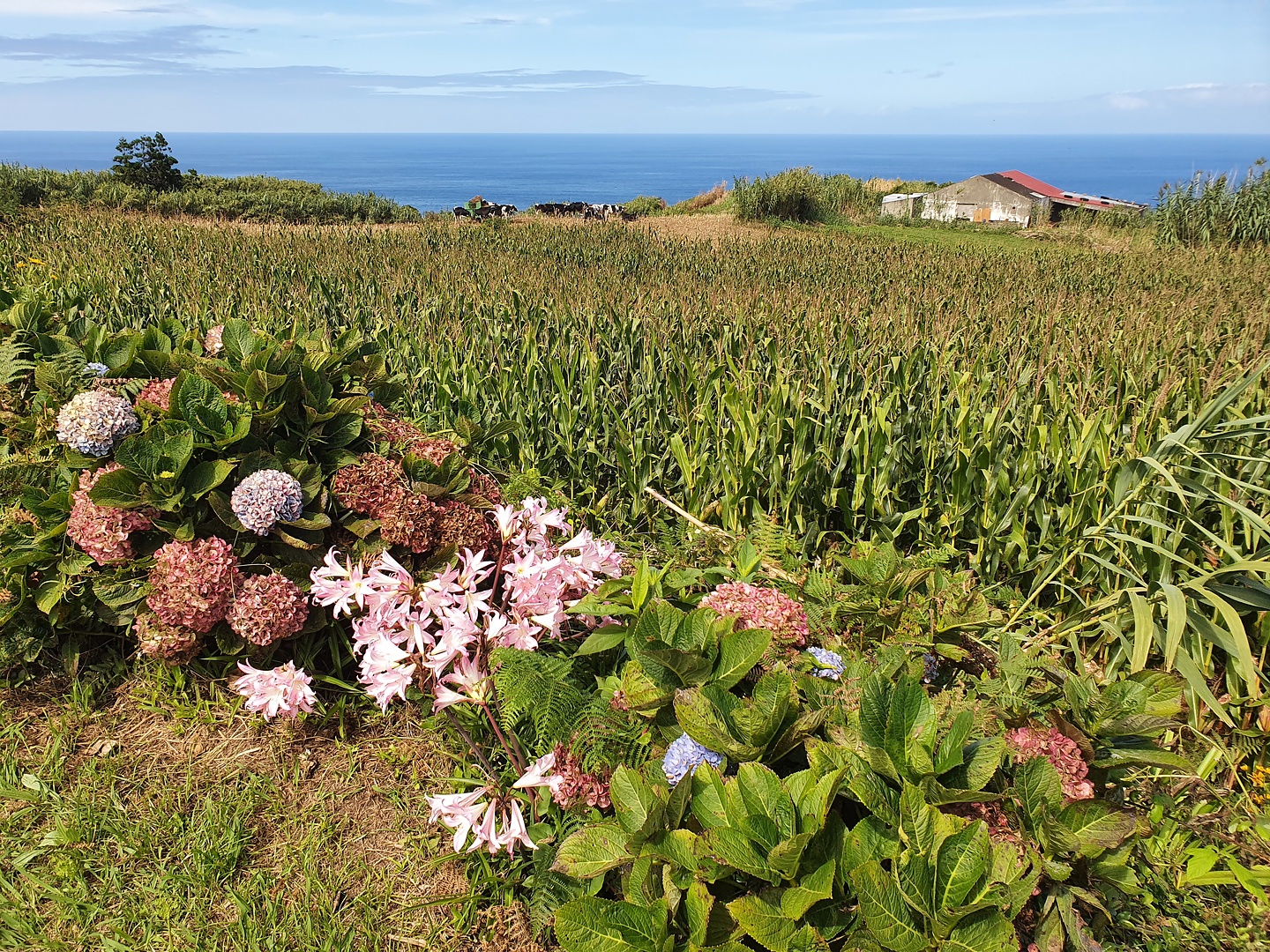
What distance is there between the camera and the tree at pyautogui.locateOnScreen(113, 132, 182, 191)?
18609mm

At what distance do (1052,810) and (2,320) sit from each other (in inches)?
158

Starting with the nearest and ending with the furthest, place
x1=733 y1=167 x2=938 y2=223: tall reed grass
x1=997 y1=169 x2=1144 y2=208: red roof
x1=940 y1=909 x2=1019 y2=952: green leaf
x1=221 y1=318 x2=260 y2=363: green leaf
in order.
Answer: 1. x1=940 y1=909 x2=1019 y2=952: green leaf
2. x1=221 y1=318 x2=260 y2=363: green leaf
3. x1=733 y1=167 x2=938 y2=223: tall reed grass
4. x1=997 y1=169 x2=1144 y2=208: red roof

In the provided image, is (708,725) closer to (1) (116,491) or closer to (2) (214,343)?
(1) (116,491)

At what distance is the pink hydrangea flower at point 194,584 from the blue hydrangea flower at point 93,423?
16.2 inches

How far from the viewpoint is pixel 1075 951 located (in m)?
1.42

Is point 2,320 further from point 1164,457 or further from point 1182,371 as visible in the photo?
point 1182,371

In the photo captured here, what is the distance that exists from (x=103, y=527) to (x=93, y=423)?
0.33 m

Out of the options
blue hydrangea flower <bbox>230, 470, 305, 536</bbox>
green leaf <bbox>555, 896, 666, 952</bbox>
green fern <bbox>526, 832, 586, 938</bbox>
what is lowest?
green fern <bbox>526, 832, 586, 938</bbox>

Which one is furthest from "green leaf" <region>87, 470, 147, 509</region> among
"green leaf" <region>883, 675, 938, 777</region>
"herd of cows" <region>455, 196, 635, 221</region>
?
"herd of cows" <region>455, 196, 635, 221</region>

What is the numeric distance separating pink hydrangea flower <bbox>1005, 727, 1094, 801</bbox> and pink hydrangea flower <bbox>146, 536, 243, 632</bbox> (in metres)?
2.10

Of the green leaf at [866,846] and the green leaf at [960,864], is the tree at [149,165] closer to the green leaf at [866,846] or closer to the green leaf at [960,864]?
the green leaf at [866,846]

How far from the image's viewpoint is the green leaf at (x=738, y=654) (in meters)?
1.60

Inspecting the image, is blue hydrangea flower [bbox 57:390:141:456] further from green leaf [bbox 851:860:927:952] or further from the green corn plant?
the green corn plant

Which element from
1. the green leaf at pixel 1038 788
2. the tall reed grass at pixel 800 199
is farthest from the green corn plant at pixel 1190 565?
the tall reed grass at pixel 800 199
